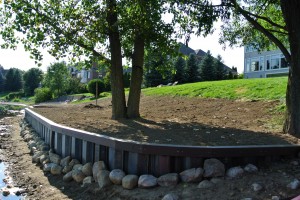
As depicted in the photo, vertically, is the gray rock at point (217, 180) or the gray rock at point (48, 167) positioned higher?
the gray rock at point (217, 180)

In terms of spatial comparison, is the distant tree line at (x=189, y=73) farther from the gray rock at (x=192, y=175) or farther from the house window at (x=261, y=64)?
the gray rock at (x=192, y=175)

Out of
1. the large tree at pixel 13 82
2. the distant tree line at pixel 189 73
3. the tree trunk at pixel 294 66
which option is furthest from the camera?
the large tree at pixel 13 82

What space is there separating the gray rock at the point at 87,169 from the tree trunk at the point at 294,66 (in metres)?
4.10

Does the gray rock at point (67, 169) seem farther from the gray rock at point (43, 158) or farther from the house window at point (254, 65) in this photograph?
the house window at point (254, 65)

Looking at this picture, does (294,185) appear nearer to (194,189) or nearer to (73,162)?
(194,189)

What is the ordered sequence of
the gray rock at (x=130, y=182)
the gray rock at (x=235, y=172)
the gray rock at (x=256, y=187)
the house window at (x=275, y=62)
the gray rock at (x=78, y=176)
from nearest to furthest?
1. the gray rock at (x=256, y=187)
2. the gray rock at (x=235, y=172)
3. the gray rock at (x=130, y=182)
4. the gray rock at (x=78, y=176)
5. the house window at (x=275, y=62)

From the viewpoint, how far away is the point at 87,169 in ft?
23.3

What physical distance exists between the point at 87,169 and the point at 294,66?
15.2 ft

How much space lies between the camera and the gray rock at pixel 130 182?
19.6ft

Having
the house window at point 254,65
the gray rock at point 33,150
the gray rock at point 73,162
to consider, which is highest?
the house window at point 254,65

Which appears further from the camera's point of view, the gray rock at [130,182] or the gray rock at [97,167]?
the gray rock at [97,167]

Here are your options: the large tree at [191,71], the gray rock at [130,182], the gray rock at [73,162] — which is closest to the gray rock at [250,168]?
the gray rock at [130,182]

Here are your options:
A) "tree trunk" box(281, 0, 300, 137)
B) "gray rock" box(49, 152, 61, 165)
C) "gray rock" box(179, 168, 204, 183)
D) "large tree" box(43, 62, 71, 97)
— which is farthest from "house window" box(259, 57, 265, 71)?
"gray rock" box(179, 168, 204, 183)

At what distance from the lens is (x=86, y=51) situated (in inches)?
480
